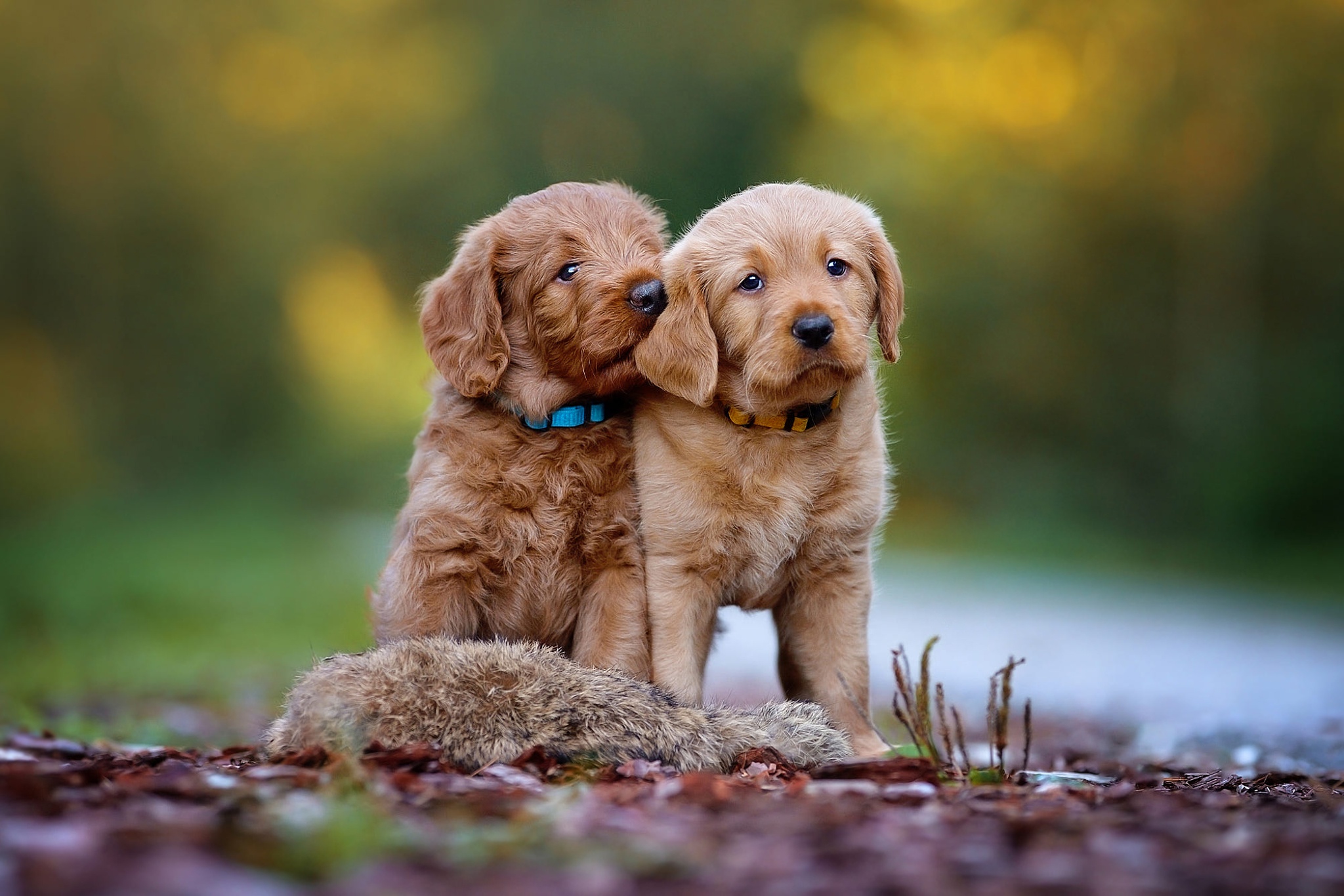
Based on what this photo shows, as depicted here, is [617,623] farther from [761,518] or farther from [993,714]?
[993,714]

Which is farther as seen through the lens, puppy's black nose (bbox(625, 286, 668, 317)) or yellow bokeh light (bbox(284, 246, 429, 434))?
yellow bokeh light (bbox(284, 246, 429, 434))

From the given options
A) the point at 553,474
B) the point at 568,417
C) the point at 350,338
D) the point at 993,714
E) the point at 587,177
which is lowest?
the point at 993,714

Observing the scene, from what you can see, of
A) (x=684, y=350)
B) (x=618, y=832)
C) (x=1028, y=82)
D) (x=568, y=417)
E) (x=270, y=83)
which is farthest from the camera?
(x=270, y=83)

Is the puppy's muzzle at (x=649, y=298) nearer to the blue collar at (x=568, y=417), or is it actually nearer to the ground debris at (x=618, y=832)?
the blue collar at (x=568, y=417)

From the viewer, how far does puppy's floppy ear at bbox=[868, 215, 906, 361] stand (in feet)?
17.4

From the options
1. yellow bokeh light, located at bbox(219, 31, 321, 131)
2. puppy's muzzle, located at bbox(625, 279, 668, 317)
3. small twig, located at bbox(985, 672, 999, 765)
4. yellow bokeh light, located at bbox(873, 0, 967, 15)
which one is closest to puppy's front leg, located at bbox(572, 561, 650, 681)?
puppy's muzzle, located at bbox(625, 279, 668, 317)

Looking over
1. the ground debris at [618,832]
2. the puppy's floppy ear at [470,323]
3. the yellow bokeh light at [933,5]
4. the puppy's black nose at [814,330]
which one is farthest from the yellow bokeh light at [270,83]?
the ground debris at [618,832]

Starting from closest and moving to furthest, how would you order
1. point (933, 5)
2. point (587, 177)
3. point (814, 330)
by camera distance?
point (814, 330)
point (933, 5)
point (587, 177)

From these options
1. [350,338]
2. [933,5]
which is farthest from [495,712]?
[350,338]

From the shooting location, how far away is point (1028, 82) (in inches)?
696

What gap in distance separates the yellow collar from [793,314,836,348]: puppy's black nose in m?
0.41

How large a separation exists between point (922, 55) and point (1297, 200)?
5282 mm

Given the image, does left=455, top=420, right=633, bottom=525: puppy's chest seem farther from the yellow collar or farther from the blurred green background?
the blurred green background

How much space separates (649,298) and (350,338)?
20486 mm
